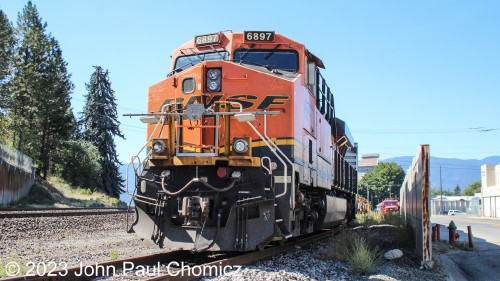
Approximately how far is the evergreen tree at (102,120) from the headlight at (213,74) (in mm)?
38235

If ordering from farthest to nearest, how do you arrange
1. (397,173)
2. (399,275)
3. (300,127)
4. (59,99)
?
(397,173) < (59,99) < (300,127) < (399,275)

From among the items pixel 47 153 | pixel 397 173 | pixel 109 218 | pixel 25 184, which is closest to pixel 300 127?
pixel 109 218

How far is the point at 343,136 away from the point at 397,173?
9129 centimetres

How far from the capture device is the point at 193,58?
895cm

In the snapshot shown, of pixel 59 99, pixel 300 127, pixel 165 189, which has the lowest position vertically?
pixel 165 189

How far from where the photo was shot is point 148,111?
8547 mm

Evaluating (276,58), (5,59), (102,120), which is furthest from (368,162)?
(276,58)

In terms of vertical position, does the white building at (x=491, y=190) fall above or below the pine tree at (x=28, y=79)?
below

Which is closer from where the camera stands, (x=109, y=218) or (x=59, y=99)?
(x=109, y=218)

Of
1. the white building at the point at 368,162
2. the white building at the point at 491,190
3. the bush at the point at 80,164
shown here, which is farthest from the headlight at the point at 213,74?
the white building at the point at 368,162

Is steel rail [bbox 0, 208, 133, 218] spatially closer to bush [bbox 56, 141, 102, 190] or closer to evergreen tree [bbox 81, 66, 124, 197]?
bush [bbox 56, 141, 102, 190]

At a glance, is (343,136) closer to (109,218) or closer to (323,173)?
(323,173)

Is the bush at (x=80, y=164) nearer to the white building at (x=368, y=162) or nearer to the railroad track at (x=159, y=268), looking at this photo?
the railroad track at (x=159, y=268)

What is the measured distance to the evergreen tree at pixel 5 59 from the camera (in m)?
32.5
